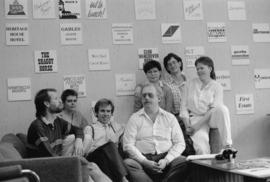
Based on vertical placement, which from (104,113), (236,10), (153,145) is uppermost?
(236,10)

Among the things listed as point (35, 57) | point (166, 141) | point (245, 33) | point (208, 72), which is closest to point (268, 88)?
point (245, 33)

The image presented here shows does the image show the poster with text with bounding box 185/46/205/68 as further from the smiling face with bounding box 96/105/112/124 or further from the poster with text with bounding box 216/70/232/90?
the smiling face with bounding box 96/105/112/124

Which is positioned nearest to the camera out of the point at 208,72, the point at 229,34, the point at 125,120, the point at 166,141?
the point at 166,141

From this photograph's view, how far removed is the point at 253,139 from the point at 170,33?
177cm

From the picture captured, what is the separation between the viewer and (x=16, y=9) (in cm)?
463

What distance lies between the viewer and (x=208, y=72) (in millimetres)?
4496

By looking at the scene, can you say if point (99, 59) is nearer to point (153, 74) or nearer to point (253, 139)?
point (153, 74)

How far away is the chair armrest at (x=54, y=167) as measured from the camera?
8.41 feet

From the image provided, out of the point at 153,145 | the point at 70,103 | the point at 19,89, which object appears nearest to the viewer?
the point at 153,145

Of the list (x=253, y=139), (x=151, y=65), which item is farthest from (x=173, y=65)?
(x=253, y=139)

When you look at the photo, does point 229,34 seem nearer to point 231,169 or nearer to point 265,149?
point 265,149

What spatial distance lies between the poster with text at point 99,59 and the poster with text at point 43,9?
0.65 m

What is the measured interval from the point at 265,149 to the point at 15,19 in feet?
11.7

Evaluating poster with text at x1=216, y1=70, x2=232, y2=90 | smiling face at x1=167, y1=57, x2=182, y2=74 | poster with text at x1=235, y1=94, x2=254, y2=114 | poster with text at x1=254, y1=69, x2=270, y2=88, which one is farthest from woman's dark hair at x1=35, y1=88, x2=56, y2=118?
poster with text at x1=254, y1=69, x2=270, y2=88
